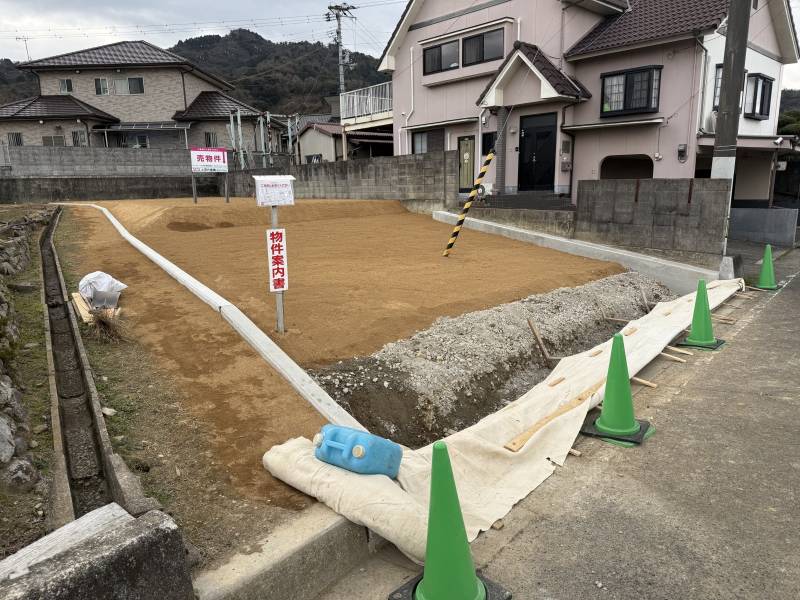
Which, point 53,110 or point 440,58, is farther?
point 53,110

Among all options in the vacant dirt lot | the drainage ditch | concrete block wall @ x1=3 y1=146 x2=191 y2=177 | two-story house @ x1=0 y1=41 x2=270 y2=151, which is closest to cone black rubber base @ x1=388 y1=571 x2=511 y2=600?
the drainage ditch

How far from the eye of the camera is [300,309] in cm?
641

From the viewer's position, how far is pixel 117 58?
31.4m

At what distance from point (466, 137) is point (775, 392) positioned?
51.6 feet

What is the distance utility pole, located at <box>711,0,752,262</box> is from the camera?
376 inches

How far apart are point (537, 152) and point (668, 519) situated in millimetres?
15301

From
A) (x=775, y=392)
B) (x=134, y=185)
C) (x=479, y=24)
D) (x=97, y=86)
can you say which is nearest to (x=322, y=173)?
(x=479, y=24)

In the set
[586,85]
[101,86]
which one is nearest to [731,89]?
[586,85]

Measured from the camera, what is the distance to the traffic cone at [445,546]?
2.41 m

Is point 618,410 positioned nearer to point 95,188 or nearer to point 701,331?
point 701,331

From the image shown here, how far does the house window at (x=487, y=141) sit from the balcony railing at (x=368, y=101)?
20.3 ft

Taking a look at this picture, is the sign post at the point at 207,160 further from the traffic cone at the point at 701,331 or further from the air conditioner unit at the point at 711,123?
the air conditioner unit at the point at 711,123

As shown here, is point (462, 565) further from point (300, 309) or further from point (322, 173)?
point (322, 173)

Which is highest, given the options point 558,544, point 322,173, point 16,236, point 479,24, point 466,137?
point 479,24
